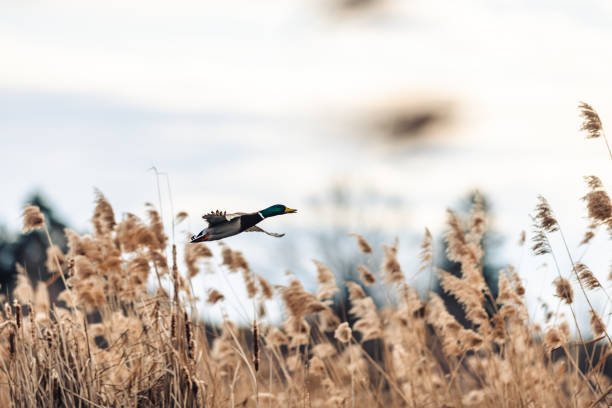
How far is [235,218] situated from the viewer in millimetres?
1800

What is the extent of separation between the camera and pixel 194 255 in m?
5.20

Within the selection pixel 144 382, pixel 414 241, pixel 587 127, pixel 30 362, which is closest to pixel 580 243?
pixel 587 127

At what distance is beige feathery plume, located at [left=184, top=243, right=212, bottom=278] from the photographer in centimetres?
516

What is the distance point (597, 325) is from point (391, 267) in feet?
6.25

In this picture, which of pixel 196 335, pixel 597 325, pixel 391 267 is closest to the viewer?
pixel 196 335

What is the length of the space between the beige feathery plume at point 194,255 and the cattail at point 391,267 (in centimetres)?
166

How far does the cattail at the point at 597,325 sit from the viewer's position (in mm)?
4641

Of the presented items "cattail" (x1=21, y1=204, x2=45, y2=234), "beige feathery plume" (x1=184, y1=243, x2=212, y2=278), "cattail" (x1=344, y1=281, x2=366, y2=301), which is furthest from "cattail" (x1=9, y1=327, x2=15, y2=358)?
"cattail" (x1=344, y1=281, x2=366, y2=301)

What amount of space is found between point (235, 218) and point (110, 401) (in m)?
3.05

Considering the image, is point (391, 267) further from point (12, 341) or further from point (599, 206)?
point (12, 341)

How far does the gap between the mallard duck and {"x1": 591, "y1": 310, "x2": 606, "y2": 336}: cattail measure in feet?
11.6

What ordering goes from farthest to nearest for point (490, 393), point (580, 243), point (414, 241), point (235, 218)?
point (414, 241) < point (490, 393) < point (580, 243) < point (235, 218)

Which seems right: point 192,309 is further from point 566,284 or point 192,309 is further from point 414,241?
point 414,241

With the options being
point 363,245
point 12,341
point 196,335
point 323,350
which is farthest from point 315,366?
point 12,341
